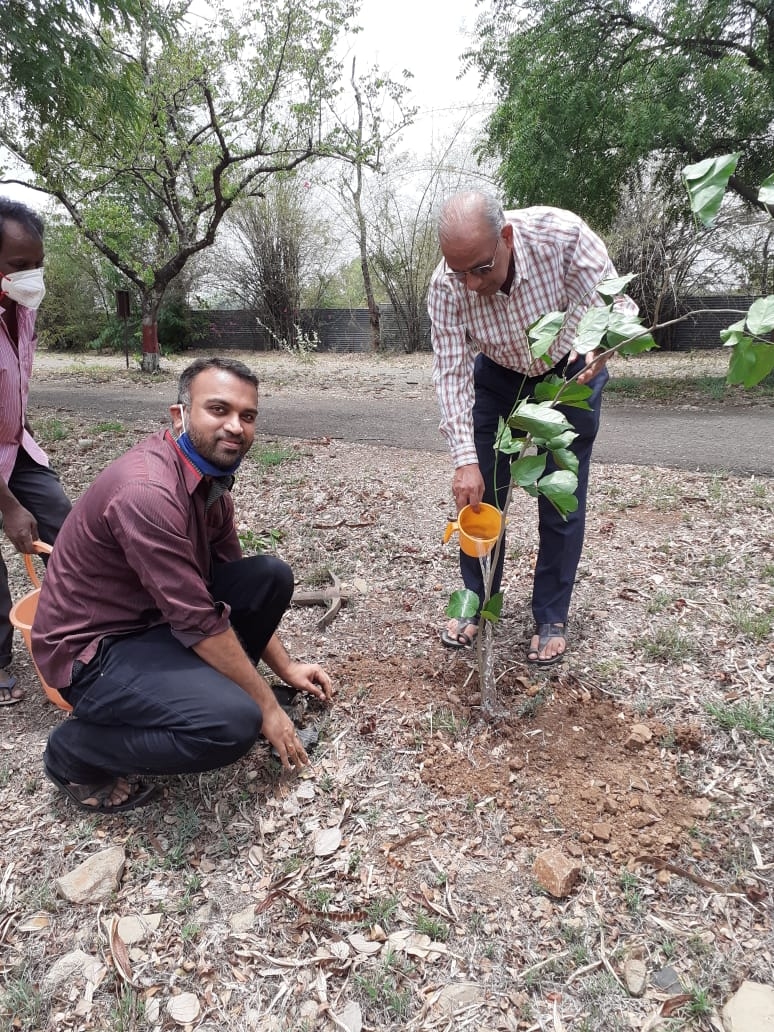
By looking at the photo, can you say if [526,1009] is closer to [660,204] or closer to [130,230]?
[130,230]

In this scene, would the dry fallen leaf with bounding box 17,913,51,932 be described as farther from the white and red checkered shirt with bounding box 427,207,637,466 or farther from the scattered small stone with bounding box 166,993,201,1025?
the white and red checkered shirt with bounding box 427,207,637,466

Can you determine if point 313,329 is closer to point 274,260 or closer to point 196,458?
point 274,260

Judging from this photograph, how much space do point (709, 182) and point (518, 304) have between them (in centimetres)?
91

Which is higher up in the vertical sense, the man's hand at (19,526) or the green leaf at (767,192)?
the green leaf at (767,192)

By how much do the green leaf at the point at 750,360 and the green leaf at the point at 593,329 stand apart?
0.29 metres

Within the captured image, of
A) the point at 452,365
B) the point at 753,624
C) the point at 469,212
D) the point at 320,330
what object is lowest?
the point at 753,624

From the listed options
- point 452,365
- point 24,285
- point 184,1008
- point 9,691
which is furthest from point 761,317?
point 9,691

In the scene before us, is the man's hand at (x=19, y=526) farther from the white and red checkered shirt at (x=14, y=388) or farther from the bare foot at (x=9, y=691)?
the bare foot at (x=9, y=691)

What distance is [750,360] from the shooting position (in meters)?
1.47

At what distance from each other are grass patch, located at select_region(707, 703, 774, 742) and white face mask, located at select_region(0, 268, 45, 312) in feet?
8.90

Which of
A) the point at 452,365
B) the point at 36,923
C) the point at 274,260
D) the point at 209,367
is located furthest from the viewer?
the point at 274,260

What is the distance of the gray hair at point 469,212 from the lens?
195 cm

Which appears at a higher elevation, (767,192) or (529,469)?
(767,192)

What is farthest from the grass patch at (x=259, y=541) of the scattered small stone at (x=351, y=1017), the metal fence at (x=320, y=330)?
the metal fence at (x=320, y=330)
